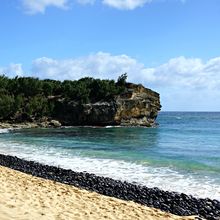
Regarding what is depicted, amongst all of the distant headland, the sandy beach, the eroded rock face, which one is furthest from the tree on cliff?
the sandy beach

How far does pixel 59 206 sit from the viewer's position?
43.9 feet

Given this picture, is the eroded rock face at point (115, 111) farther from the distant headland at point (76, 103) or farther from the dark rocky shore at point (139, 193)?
the dark rocky shore at point (139, 193)

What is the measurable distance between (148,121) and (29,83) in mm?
29966

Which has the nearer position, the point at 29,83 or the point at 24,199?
the point at 24,199

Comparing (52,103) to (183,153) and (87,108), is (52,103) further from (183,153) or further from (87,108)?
(183,153)

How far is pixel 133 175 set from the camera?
76.4 ft

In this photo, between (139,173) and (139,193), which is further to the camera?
(139,173)

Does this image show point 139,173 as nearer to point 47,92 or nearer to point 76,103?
point 76,103

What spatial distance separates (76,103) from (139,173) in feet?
216

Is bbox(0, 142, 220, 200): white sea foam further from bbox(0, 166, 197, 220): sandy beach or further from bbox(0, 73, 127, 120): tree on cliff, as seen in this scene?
bbox(0, 73, 127, 120): tree on cliff

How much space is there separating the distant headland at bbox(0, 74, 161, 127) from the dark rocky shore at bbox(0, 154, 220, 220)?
59.8 meters

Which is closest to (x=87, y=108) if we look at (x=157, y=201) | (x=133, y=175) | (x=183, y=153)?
(x=183, y=153)

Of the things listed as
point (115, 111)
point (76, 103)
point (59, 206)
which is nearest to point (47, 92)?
point (76, 103)

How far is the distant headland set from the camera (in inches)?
3378
